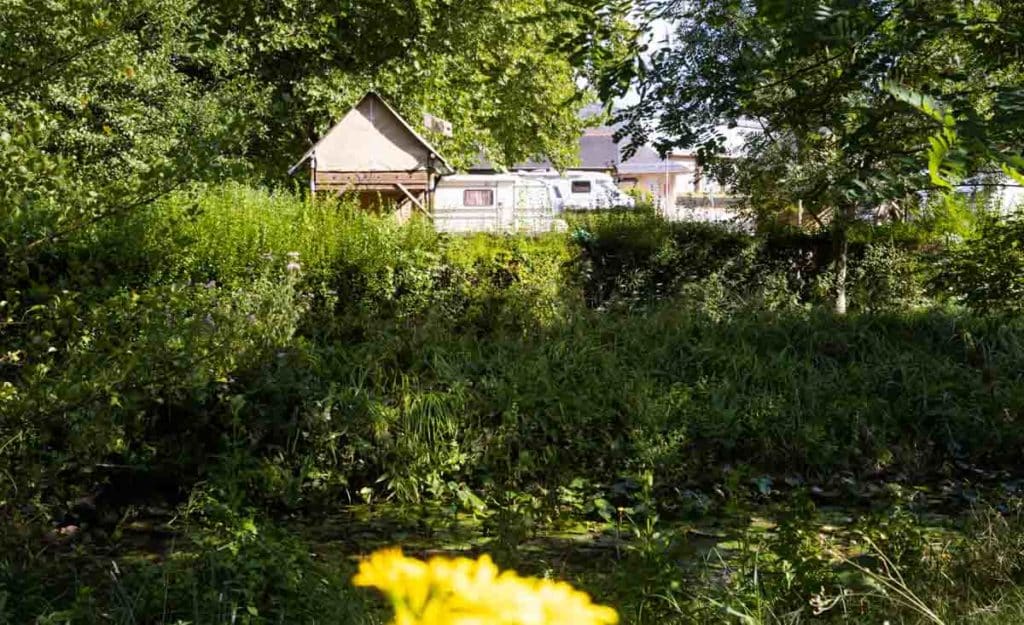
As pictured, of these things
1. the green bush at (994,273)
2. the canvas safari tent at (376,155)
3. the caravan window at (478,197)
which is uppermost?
the canvas safari tent at (376,155)

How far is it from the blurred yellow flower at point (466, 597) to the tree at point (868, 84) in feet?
4.47

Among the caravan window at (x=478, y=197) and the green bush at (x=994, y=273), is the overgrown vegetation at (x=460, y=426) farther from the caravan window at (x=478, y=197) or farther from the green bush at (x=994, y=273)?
the caravan window at (x=478, y=197)

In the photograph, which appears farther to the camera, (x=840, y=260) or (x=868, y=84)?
(x=840, y=260)

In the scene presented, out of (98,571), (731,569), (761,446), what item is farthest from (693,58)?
(98,571)

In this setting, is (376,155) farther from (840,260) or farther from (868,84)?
(868,84)

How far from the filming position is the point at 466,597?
621 mm

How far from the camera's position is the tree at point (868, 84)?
2.04 meters

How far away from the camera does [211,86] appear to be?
15859 millimetres

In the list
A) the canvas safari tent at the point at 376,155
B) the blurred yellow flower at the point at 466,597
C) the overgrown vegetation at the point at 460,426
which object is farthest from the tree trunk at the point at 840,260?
the blurred yellow flower at the point at 466,597

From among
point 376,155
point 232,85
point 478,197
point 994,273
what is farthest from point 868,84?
point 478,197

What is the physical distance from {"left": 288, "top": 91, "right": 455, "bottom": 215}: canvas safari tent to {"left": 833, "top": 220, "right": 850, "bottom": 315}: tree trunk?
17.1ft

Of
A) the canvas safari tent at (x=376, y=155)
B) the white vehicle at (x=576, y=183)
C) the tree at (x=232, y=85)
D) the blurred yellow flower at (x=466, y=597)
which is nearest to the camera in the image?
the blurred yellow flower at (x=466, y=597)

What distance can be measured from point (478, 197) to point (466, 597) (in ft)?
73.5

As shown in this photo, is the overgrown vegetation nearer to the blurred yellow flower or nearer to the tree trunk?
the tree trunk
